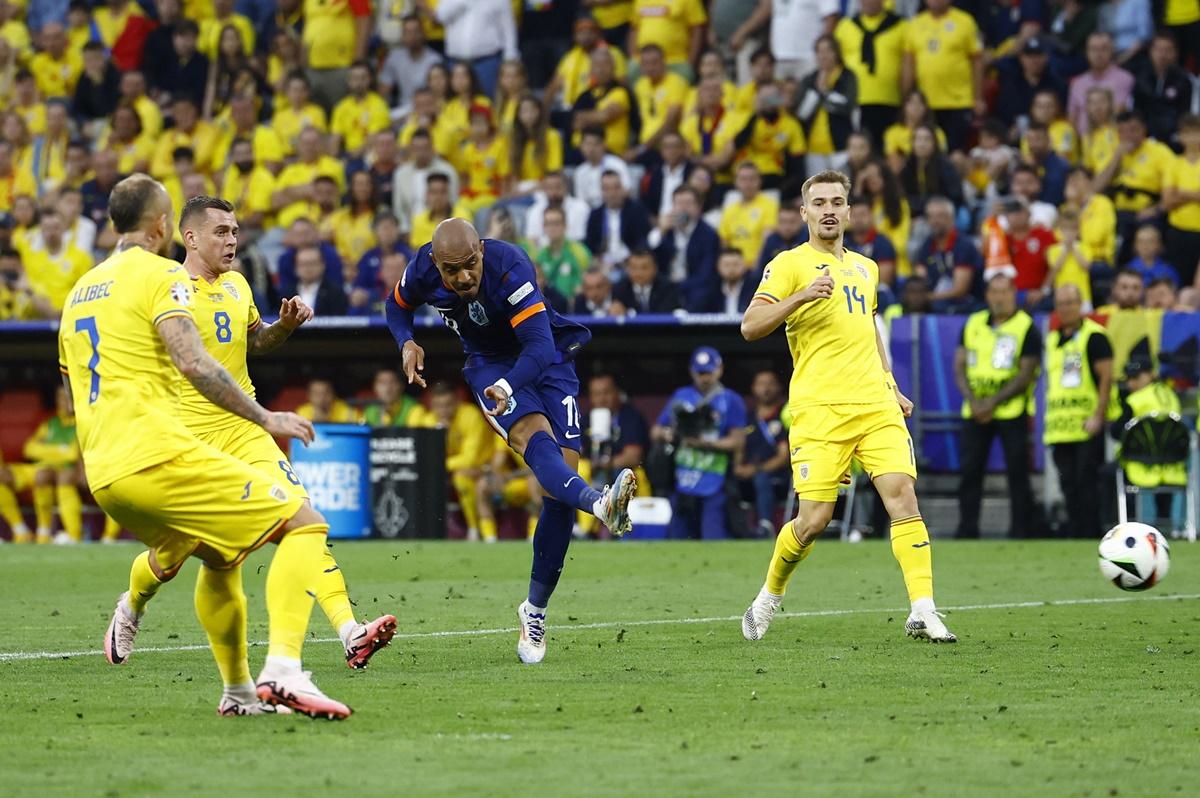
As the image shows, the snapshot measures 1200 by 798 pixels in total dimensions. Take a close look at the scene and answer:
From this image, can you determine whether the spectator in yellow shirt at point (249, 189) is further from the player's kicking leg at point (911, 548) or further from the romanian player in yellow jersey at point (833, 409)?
the player's kicking leg at point (911, 548)

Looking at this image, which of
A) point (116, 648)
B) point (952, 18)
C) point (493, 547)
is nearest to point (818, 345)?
point (116, 648)

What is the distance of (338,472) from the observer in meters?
19.8

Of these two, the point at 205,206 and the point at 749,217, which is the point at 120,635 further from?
the point at 749,217

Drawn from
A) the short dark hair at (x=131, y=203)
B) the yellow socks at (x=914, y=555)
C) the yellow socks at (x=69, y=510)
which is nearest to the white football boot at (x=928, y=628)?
the yellow socks at (x=914, y=555)

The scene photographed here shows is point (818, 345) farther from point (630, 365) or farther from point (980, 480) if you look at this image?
point (630, 365)

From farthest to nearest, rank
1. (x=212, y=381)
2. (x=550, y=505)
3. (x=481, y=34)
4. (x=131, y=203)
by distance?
(x=481, y=34) < (x=550, y=505) < (x=131, y=203) < (x=212, y=381)

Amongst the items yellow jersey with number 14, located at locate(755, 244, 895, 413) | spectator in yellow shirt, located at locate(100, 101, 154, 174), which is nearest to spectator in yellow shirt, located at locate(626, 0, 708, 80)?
spectator in yellow shirt, located at locate(100, 101, 154, 174)

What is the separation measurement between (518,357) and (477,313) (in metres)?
0.28

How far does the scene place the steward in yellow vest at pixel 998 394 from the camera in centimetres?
1827

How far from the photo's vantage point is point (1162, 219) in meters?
19.4

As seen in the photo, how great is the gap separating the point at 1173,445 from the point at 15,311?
1250 centimetres

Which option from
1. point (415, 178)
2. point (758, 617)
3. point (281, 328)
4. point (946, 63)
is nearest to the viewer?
A: point (281, 328)

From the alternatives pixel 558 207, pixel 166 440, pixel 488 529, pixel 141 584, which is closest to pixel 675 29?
pixel 558 207

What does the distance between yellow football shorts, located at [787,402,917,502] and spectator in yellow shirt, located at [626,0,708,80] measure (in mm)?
13188
